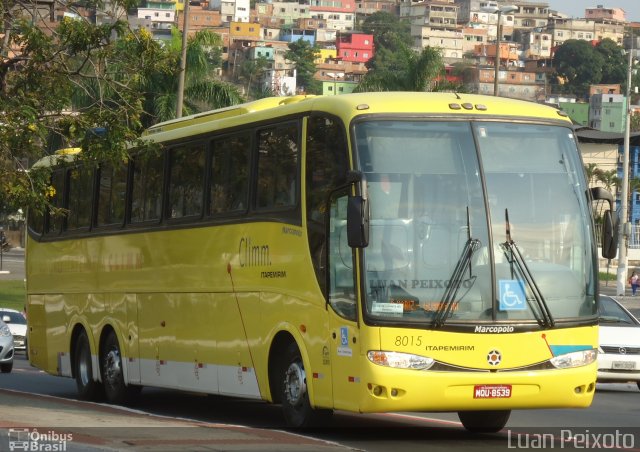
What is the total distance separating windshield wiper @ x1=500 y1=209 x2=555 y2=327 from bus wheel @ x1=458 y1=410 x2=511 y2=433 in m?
1.78

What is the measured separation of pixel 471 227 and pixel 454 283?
576 mm

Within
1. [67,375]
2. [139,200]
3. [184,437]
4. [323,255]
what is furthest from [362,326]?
[67,375]

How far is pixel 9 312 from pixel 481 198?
76.8 feet

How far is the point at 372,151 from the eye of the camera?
1381 centimetres

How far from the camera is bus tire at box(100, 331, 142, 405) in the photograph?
1961 centimetres

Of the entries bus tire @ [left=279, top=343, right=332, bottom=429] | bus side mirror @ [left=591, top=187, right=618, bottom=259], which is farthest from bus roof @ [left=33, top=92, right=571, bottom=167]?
bus tire @ [left=279, top=343, right=332, bottom=429]

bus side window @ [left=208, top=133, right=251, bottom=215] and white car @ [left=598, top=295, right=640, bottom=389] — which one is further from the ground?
bus side window @ [left=208, top=133, right=251, bottom=215]

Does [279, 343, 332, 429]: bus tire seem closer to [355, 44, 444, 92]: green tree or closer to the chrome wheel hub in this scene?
the chrome wheel hub

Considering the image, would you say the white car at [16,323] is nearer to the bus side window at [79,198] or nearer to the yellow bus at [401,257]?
the bus side window at [79,198]

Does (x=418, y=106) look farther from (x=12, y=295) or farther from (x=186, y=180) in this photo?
(x=12, y=295)

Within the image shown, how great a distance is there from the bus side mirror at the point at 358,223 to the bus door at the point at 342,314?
56 centimetres

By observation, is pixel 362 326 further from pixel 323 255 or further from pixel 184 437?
pixel 184 437

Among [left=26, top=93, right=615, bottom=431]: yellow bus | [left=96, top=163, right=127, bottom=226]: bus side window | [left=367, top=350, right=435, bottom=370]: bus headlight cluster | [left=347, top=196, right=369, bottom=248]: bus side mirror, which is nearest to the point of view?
[left=347, top=196, right=369, bottom=248]: bus side mirror

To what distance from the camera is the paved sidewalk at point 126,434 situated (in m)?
12.1
